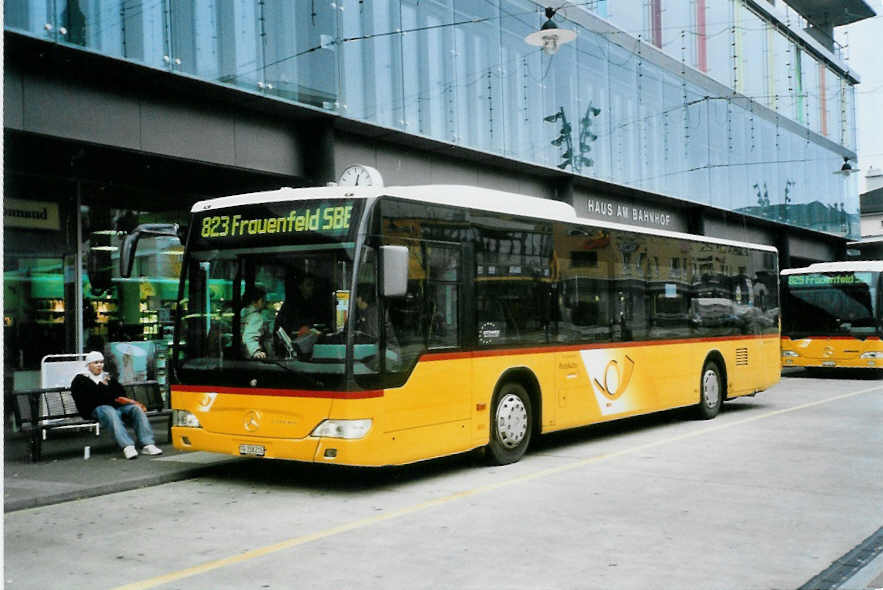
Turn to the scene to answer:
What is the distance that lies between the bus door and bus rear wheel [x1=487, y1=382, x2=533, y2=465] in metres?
0.69

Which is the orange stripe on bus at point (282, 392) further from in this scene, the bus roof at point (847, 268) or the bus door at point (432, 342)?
the bus roof at point (847, 268)

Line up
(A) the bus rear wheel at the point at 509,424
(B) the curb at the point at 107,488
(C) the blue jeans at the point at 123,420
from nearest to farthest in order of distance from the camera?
1. (B) the curb at the point at 107,488
2. (A) the bus rear wheel at the point at 509,424
3. (C) the blue jeans at the point at 123,420

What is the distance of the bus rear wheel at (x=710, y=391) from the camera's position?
1488 centimetres

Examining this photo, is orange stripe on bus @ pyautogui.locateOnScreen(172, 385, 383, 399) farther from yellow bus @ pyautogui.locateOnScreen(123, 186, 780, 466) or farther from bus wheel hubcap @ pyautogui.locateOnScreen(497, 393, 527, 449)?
bus wheel hubcap @ pyautogui.locateOnScreen(497, 393, 527, 449)

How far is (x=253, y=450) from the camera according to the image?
8859 millimetres

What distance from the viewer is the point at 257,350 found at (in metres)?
8.85

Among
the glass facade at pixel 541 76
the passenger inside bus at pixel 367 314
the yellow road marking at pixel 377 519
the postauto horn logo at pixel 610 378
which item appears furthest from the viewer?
the glass facade at pixel 541 76

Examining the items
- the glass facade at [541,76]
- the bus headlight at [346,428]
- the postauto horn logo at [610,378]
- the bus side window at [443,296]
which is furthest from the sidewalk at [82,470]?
the glass facade at [541,76]

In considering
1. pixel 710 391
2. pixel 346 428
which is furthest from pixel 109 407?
pixel 710 391

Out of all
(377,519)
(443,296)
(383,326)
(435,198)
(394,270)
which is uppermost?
(435,198)

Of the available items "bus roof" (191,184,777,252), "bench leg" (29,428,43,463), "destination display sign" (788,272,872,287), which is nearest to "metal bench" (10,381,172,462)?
"bench leg" (29,428,43,463)

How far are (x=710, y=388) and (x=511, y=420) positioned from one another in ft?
19.6

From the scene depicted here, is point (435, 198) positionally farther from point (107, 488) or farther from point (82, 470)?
point (82, 470)

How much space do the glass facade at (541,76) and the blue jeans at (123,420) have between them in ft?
15.0
